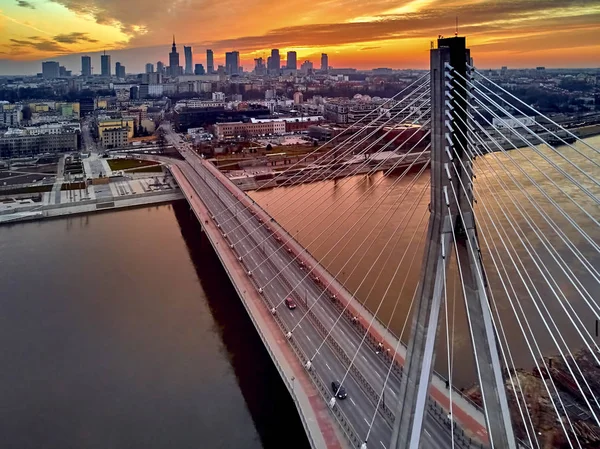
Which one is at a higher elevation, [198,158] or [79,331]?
[198,158]

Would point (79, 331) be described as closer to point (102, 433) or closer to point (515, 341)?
point (102, 433)

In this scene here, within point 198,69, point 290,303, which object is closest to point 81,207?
point 290,303

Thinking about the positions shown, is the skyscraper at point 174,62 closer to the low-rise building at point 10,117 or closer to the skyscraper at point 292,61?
the skyscraper at point 292,61

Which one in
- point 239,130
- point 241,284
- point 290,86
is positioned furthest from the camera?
point 290,86

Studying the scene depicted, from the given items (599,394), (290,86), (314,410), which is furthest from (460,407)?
(290,86)

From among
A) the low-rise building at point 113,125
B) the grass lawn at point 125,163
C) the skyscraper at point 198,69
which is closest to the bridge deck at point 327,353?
the grass lawn at point 125,163

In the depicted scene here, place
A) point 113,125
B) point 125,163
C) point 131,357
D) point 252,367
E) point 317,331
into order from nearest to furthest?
1. point 317,331
2. point 252,367
3. point 131,357
4. point 125,163
5. point 113,125

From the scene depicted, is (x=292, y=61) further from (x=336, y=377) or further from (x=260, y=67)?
(x=336, y=377)
